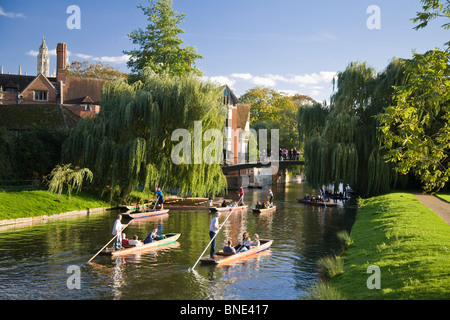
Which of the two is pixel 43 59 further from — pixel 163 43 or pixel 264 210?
pixel 264 210

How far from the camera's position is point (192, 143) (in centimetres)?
3291

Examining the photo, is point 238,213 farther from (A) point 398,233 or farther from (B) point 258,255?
(A) point 398,233

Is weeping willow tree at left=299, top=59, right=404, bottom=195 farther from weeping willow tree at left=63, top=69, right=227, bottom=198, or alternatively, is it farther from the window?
the window

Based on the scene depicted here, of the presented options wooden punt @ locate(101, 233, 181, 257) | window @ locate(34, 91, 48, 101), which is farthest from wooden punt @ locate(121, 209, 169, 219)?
window @ locate(34, 91, 48, 101)

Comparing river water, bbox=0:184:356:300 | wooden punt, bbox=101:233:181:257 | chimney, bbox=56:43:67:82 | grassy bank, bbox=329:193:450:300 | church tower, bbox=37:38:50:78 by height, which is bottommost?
river water, bbox=0:184:356:300

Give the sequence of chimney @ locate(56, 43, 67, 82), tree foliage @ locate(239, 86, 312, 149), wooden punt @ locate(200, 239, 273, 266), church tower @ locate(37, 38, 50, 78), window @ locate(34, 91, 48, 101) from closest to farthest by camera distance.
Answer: wooden punt @ locate(200, 239, 273, 266), chimney @ locate(56, 43, 67, 82), window @ locate(34, 91, 48, 101), tree foliage @ locate(239, 86, 312, 149), church tower @ locate(37, 38, 50, 78)

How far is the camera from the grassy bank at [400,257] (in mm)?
11719

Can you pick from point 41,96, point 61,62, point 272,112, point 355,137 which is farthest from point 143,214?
point 272,112

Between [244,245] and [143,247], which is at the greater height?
[244,245]

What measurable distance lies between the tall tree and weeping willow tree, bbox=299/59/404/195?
1646 cm

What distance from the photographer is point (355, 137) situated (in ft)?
124

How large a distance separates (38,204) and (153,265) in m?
14.6

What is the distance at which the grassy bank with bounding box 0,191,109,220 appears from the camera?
27.6 meters
